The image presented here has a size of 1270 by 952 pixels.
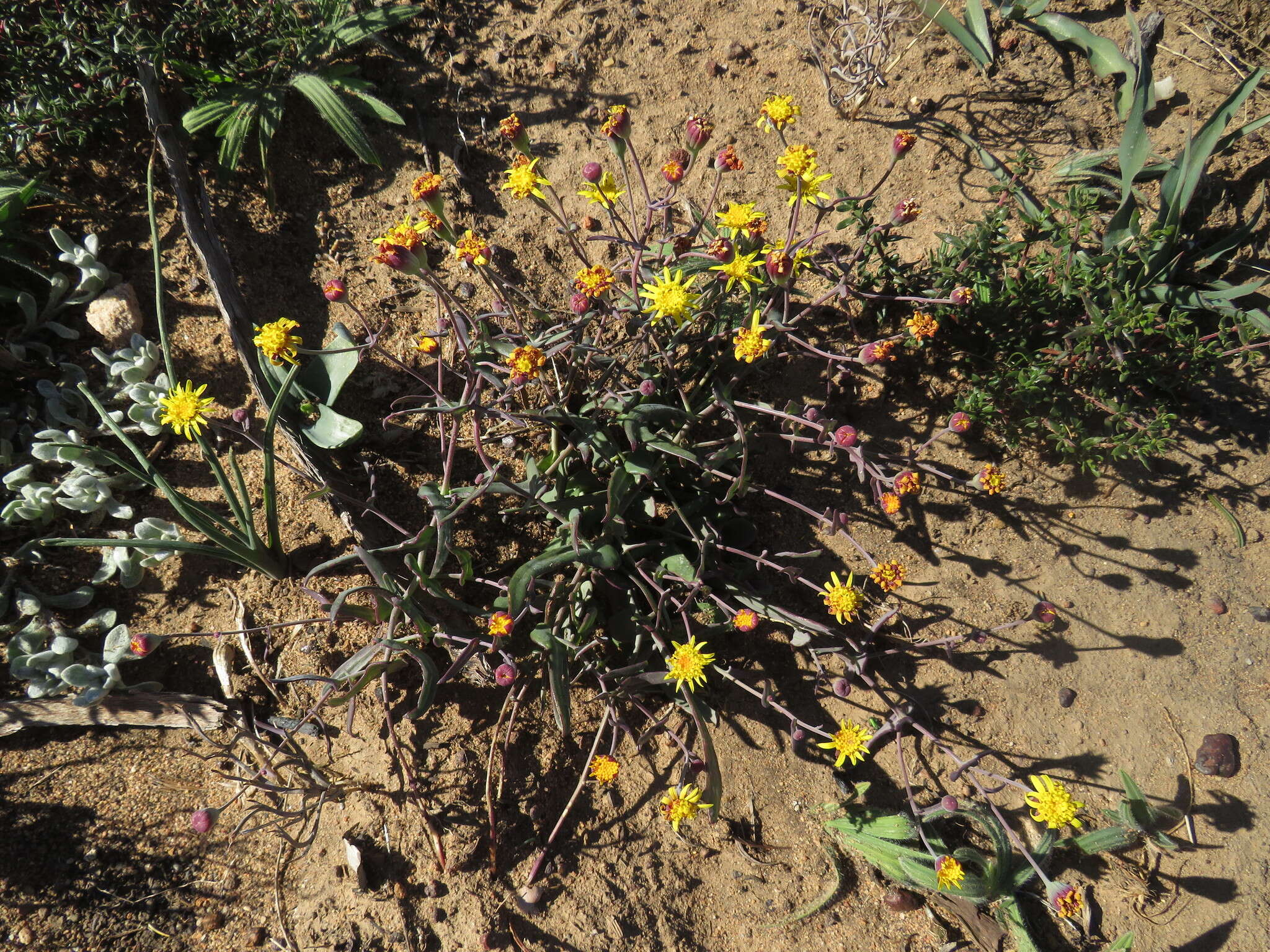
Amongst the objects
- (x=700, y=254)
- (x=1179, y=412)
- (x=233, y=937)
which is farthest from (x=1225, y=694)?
(x=233, y=937)

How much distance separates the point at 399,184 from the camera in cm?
332

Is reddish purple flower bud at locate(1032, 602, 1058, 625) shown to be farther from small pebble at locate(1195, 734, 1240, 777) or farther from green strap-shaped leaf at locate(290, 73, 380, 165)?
green strap-shaped leaf at locate(290, 73, 380, 165)

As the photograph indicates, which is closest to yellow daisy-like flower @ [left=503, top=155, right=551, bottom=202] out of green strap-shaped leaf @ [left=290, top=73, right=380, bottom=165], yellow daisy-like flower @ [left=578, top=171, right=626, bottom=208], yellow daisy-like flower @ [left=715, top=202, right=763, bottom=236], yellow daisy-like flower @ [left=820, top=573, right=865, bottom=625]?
yellow daisy-like flower @ [left=578, top=171, right=626, bottom=208]

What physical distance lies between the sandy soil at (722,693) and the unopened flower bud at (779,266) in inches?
37.5

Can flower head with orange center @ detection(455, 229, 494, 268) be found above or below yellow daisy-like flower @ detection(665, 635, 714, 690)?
above

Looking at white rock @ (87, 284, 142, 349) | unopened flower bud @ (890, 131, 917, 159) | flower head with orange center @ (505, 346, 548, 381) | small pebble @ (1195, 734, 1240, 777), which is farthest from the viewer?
white rock @ (87, 284, 142, 349)

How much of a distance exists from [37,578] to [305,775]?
4.51 ft

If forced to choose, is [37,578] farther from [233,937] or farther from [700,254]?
[700,254]

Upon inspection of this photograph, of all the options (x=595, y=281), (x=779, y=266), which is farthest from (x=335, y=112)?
(x=779, y=266)

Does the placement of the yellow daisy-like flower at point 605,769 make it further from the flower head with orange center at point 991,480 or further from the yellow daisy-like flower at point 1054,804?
the flower head with orange center at point 991,480

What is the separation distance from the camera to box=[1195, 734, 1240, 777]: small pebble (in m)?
2.72

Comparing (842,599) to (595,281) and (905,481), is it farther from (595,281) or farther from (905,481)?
(595,281)

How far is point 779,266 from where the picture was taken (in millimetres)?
2240

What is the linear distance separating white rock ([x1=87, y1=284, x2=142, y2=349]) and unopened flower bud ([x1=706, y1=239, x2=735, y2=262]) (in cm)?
248
